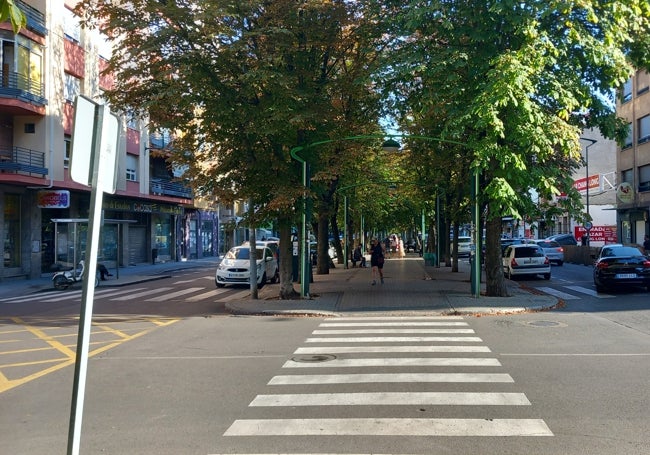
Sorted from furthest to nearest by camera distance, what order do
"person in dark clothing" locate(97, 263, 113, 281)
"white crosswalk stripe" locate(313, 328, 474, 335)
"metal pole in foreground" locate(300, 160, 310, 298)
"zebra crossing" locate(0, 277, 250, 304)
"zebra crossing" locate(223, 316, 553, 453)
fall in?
"person in dark clothing" locate(97, 263, 113, 281)
"zebra crossing" locate(0, 277, 250, 304)
"metal pole in foreground" locate(300, 160, 310, 298)
"white crosswalk stripe" locate(313, 328, 474, 335)
"zebra crossing" locate(223, 316, 553, 453)

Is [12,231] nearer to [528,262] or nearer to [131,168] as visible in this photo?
[131,168]

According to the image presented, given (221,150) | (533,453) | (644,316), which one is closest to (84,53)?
(221,150)

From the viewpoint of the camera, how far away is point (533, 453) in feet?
15.5

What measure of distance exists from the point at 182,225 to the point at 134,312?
30.9 m

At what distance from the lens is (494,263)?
17016mm

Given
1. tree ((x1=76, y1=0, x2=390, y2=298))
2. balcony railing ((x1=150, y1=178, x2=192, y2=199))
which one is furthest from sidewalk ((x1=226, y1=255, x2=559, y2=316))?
balcony railing ((x1=150, y1=178, x2=192, y2=199))

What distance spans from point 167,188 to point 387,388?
34.7 meters

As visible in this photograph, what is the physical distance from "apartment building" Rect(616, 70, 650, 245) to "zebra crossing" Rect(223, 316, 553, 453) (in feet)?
110

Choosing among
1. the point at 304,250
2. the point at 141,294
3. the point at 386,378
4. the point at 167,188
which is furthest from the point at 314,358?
the point at 167,188

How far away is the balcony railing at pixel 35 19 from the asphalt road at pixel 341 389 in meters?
17.0

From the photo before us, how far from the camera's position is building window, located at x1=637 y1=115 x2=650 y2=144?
3762 centimetres

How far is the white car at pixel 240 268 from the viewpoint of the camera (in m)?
22.1

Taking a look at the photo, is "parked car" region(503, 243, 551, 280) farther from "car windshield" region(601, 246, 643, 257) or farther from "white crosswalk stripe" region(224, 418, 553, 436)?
"white crosswalk stripe" region(224, 418, 553, 436)

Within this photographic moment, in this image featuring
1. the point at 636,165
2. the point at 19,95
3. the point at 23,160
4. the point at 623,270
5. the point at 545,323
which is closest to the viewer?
the point at 545,323
